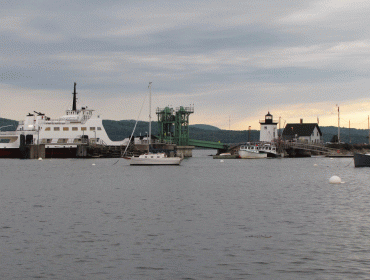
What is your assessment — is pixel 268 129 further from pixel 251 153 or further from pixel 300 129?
pixel 300 129

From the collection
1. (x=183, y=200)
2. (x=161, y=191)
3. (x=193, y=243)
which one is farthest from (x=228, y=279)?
(x=161, y=191)

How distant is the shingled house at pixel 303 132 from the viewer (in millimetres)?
165250

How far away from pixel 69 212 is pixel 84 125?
341 feet

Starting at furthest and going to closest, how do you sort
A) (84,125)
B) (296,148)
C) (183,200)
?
(296,148), (84,125), (183,200)

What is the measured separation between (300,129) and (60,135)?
7978cm

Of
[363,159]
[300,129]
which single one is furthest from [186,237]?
[300,129]

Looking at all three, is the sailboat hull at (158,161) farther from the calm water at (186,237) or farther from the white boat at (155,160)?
the calm water at (186,237)

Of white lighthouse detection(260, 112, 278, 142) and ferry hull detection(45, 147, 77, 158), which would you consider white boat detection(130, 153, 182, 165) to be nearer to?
ferry hull detection(45, 147, 77, 158)

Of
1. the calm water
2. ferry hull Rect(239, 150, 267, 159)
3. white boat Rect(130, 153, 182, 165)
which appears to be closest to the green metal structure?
ferry hull Rect(239, 150, 267, 159)

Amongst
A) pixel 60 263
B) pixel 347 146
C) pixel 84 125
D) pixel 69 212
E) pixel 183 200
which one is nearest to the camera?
pixel 60 263

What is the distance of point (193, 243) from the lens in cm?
2198

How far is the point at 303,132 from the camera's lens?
549 feet

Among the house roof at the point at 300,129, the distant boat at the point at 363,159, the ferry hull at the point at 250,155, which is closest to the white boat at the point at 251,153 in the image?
the ferry hull at the point at 250,155

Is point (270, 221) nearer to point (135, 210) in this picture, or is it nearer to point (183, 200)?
point (135, 210)
